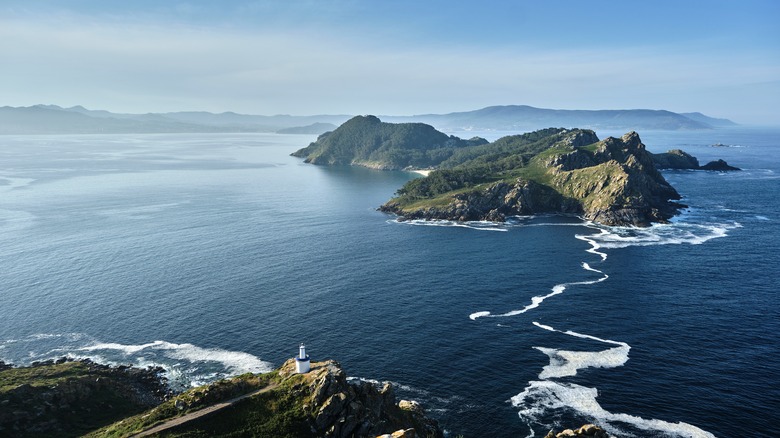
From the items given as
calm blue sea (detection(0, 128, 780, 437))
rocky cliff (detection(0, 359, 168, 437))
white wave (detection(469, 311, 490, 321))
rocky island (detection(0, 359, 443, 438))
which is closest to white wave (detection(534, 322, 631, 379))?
calm blue sea (detection(0, 128, 780, 437))

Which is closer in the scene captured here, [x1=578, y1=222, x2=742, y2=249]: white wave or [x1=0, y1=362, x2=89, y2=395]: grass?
[x1=0, y1=362, x2=89, y2=395]: grass

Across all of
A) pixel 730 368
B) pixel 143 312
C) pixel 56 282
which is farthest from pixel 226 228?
pixel 730 368

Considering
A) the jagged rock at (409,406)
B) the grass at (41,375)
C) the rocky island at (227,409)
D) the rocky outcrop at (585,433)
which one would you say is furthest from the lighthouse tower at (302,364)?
the grass at (41,375)

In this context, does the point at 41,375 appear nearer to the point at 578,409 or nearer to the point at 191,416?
the point at 191,416

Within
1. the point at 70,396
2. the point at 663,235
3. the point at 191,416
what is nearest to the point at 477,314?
the point at 191,416

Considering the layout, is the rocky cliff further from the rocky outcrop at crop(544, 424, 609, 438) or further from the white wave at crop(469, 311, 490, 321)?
the rocky outcrop at crop(544, 424, 609, 438)

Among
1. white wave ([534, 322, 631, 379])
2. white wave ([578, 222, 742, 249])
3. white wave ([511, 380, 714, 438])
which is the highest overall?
white wave ([578, 222, 742, 249])

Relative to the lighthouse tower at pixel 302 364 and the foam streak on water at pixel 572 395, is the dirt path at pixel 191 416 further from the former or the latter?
the foam streak on water at pixel 572 395
